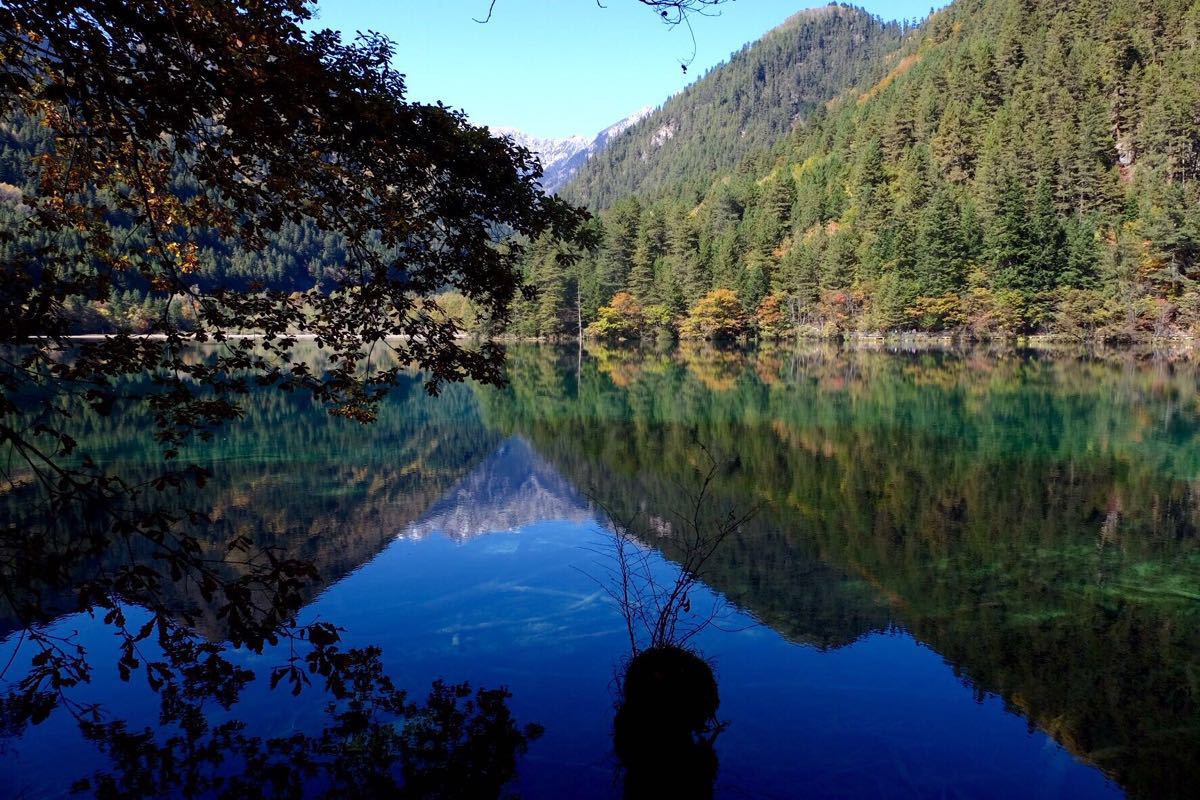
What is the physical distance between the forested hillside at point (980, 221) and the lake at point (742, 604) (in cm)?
3982

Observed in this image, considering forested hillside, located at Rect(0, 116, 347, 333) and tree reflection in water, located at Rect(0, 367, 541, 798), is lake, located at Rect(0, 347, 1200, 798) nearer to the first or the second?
tree reflection in water, located at Rect(0, 367, 541, 798)

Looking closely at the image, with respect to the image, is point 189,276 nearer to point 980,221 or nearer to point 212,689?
point 980,221

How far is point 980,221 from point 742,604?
69.6 meters

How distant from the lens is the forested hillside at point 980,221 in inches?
2381

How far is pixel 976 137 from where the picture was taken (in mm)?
88375

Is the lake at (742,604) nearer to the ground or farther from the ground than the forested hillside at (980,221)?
nearer to the ground

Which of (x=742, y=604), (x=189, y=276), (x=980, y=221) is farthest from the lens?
(x=189, y=276)

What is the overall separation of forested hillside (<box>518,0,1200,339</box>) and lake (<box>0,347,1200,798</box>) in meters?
39.8

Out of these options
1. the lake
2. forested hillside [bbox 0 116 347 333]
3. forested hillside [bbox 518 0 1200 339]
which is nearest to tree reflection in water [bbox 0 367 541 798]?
the lake

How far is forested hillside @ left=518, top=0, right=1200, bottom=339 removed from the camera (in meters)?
60.5

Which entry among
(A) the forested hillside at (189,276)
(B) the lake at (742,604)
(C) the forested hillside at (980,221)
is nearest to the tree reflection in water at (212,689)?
(B) the lake at (742,604)

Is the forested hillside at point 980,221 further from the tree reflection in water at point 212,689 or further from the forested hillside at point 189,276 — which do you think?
the tree reflection in water at point 212,689

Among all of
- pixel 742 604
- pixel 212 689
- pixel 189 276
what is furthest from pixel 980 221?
pixel 189 276

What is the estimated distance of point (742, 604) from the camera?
431 inches
